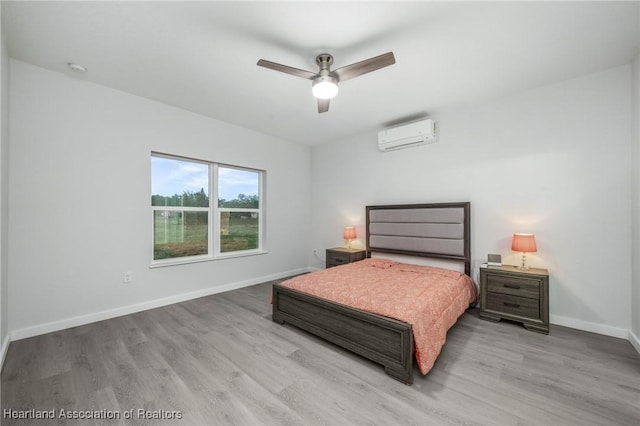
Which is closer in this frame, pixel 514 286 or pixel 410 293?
pixel 410 293

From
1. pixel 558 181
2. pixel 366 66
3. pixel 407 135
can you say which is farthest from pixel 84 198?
pixel 558 181

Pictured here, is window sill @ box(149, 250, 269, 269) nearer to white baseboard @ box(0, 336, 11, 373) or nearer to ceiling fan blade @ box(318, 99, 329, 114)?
white baseboard @ box(0, 336, 11, 373)

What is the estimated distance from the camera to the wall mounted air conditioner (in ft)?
11.9

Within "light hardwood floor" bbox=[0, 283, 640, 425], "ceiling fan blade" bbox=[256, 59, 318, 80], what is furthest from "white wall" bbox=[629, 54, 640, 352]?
"ceiling fan blade" bbox=[256, 59, 318, 80]

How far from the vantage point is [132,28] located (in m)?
2.03

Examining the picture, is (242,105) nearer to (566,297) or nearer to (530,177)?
(530,177)

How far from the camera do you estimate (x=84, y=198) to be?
9.23 ft

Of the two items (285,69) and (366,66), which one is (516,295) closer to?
(366,66)

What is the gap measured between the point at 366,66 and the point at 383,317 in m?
2.00

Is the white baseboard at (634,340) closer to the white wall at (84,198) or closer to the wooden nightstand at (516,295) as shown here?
the wooden nightstand at (516,295)

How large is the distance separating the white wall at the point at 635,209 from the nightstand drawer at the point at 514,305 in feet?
2.33

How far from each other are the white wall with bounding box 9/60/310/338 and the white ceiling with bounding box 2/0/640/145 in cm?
31

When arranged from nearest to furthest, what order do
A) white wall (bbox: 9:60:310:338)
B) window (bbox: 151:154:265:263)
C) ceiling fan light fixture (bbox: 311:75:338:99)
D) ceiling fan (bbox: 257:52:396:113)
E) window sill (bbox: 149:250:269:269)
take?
ceiling fan (bbox: 257:52:396:113)
ceiling fan light fixture (bbox: 311:75:338:99)
white wall (bbox: 9:60:310:338)
window sill (bbox: 149:250:269:269)
window (bbox: 151:154:265:263)

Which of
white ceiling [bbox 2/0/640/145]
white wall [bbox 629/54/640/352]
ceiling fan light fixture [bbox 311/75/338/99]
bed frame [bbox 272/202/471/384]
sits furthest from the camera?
white wall [bbox 629/54/640/352]
